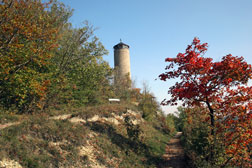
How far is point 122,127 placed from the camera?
1639cm

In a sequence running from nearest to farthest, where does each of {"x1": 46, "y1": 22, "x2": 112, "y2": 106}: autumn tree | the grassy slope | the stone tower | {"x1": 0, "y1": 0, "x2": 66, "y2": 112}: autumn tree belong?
the grassy slope < {"x1": 0, "y1": 0, "x2": 66, "y2": 112}: autumn tree < {"x1": 46, "y1": 22, "x2": 112, "y2": 106}: autumn tree < the stone tower

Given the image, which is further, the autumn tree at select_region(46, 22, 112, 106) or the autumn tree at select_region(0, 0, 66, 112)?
the autumn tree at select_region(46, 22, 112, 106)

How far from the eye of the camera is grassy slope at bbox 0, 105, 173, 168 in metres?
7.70

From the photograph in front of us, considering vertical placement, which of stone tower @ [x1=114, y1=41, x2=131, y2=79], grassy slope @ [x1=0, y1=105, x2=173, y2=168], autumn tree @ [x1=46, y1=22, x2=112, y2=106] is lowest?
grassy slope @ [x1=0, y1=105, x2=173, y2=168]

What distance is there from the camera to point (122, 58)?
159 ft

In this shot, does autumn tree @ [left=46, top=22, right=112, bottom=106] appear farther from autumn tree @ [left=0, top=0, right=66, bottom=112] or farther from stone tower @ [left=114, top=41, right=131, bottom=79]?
stone tower @ [left=114, top=41, right=131, bottom=79]

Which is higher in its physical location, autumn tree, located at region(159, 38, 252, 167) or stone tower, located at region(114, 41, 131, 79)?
stone tower, located at region(114, 41, 131, 79)

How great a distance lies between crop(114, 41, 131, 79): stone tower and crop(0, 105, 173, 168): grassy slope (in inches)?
1297

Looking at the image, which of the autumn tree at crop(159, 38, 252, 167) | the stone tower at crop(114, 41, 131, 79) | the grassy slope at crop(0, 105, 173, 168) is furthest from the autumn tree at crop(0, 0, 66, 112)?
the stone tower at crop(114, 41, 131, 79)

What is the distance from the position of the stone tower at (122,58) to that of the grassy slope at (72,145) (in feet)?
A: 108

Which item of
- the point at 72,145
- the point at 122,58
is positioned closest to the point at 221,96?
the point at 72,145

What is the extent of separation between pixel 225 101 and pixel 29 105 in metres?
15.0

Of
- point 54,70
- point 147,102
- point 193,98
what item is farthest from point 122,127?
point 147,102

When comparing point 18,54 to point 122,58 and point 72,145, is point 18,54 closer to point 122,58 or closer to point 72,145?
Result: point 72,145
